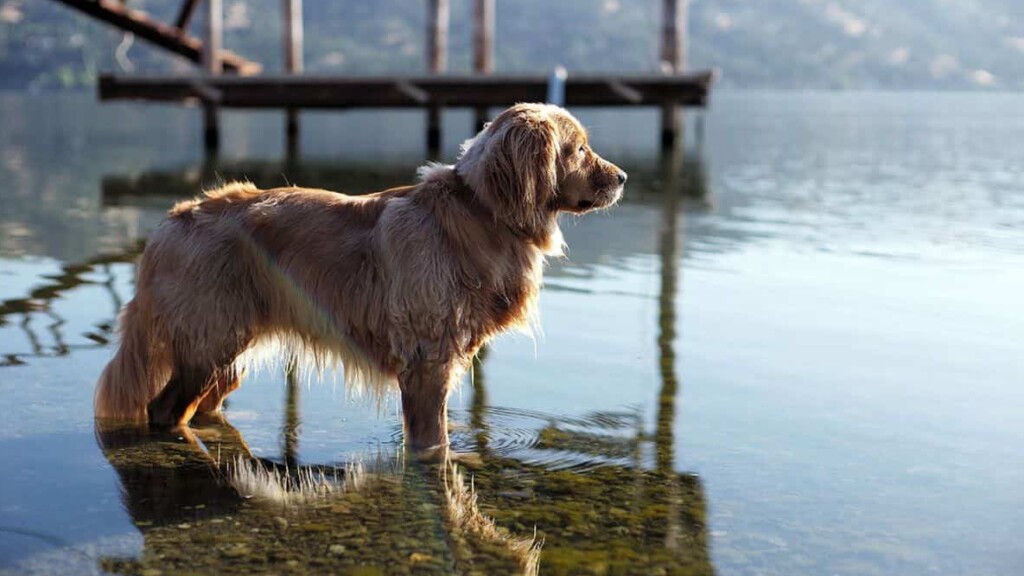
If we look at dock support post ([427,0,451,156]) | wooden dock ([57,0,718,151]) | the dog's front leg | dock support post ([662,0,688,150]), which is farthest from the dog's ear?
dock support post ([662,0,688,150])

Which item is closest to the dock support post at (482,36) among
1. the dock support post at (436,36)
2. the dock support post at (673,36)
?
the dock support post at (436,36)

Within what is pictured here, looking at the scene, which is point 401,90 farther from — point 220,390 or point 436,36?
point 220,390

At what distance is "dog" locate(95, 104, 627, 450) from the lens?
19.5 ft

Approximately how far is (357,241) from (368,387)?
75 centimetres

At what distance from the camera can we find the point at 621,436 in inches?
261

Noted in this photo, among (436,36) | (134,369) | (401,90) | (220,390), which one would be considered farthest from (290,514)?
(436,36)

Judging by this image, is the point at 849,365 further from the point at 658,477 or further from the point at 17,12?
the point at 17,12

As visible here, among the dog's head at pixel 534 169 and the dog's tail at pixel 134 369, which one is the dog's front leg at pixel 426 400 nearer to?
the dog's head at pixel 534 169

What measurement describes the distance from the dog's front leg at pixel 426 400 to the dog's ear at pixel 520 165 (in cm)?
81

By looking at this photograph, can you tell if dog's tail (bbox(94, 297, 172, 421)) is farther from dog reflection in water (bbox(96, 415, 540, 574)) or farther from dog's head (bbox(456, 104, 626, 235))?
dog's head (bbox(456, 104, 626, 235))

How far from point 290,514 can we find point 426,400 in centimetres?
102

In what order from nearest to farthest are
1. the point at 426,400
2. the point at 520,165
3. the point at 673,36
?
the point at 520,165 → the point at 426,400 → the point at 673,36

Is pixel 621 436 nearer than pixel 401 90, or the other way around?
pixel 621 436

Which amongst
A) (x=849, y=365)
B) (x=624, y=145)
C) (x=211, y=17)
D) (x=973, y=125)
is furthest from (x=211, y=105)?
(x=973, y=125)
